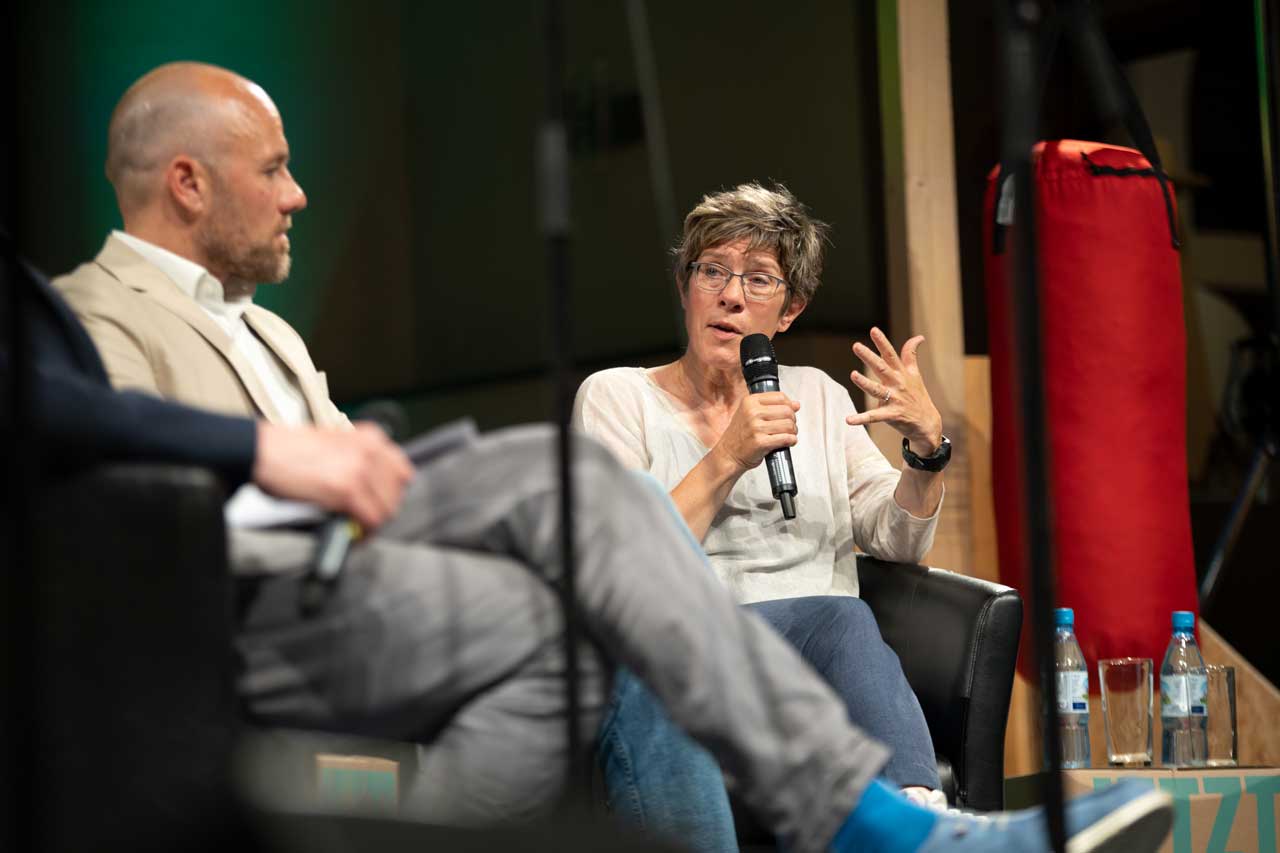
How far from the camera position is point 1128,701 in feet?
7.75

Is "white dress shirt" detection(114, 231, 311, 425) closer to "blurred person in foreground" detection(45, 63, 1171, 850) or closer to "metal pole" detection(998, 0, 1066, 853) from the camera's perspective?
"blurred person in foreground" detection(45, 63, 1171, 850)

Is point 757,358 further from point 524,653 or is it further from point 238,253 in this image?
point 524,653

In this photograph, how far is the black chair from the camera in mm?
1830

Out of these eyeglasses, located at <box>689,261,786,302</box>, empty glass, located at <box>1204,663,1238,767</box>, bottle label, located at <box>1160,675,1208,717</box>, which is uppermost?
eyeglasses, located at <box>689,261,786,302</box>

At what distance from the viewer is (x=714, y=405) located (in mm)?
2162

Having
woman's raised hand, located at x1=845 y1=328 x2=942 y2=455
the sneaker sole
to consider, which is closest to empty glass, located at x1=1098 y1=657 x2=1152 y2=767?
woman's raised hand, located at x1=845 y1=328 x2=942 y2=455

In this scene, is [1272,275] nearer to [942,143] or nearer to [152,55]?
[942,143]

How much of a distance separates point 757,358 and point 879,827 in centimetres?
97

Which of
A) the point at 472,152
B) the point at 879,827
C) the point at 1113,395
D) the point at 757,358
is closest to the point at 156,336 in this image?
the point at 879,827

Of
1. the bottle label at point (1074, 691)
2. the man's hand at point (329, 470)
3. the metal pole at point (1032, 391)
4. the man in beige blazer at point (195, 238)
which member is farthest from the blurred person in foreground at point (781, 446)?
the man's hand at point (329, 470)

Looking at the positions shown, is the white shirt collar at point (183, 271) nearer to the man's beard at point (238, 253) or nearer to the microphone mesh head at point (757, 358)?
the man's beard at point (238, 253)

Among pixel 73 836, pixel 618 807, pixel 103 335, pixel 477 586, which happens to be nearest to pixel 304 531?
pixel 477 586

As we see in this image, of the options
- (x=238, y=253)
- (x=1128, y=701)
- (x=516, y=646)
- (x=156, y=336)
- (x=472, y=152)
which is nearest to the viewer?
(x=516, y=646)

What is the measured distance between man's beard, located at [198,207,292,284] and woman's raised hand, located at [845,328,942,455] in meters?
0.84
